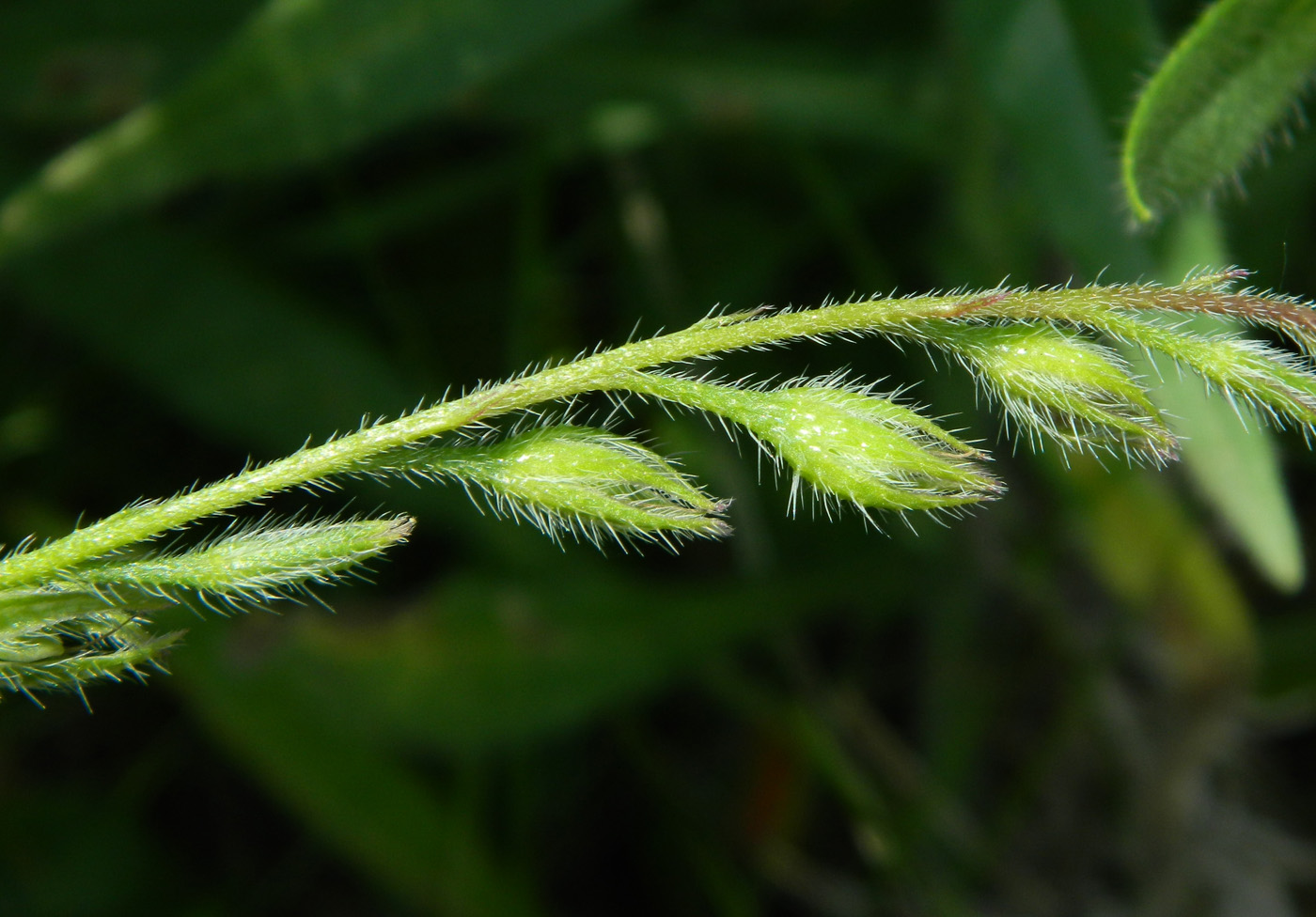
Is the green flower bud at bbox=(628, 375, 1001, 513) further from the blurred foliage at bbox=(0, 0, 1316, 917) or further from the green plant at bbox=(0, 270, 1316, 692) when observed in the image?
the blurred foliage at bbox=(0, 0, 1316, 917)

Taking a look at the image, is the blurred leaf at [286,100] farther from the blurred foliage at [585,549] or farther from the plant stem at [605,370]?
the plant stem at [605,370]

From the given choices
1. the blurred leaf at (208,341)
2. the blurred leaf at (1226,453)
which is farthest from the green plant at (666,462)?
the blurred leaf at (208,341)

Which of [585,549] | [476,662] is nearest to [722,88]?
[585,549]

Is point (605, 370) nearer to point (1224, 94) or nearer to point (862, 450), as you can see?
point (862, 450)

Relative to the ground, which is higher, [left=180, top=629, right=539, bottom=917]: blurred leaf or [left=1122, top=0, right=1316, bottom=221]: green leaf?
[left=1122, top=0, right=1316, bottom=221]: green leaf

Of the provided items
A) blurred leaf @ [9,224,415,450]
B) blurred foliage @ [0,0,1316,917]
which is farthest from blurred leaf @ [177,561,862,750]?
blurred leaf @ [9,224,415,450]

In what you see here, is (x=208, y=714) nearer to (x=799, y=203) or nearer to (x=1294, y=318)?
(x=799, y=203)
